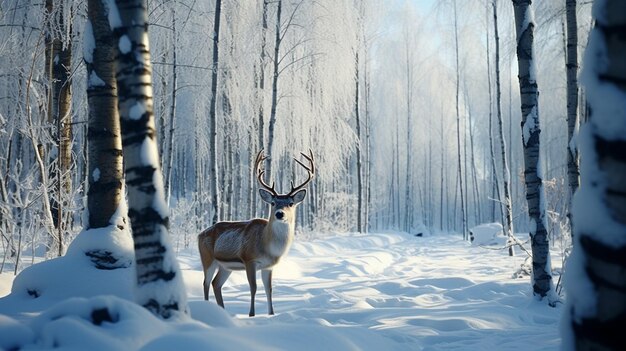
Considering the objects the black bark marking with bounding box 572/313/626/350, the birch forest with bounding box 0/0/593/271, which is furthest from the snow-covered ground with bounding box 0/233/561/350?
the black bark marking with bounding box 572/313/626/350

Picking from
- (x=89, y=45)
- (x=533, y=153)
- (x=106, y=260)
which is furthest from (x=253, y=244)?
(x=533, y=153)

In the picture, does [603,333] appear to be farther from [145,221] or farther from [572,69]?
[572,69]

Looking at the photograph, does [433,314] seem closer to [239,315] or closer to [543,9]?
[239,315]

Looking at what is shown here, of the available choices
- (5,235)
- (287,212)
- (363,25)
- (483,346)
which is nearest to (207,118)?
(363,25)

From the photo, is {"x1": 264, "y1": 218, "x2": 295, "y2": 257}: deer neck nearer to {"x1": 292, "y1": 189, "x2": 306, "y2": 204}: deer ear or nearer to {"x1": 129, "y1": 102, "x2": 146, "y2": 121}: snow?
{"x1": 292, "y1": 189, "x2": 306, "y2": 204}: deer ear

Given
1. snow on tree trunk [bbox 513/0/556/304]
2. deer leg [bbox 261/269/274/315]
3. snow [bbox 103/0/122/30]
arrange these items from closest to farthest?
snow [bbox 103/0/122/30], deer leg [bbox 261/269/274/315], snow on tree trunk [bbox 513/0/556/304]

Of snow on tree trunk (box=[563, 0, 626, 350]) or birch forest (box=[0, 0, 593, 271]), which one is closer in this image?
snow on tree trunk (box=[563, 0, 626, 350])

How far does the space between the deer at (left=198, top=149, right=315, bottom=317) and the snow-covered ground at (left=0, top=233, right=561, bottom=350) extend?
443mm

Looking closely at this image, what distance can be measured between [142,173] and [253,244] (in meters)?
3.44

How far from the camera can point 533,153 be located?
5.94 meters

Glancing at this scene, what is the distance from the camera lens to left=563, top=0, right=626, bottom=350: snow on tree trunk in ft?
3.77

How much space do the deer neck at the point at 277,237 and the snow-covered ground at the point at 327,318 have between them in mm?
771

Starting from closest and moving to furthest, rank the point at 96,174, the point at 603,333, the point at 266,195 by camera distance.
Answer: the point at 603,333 → the point at 96,174 → the point at 266,195

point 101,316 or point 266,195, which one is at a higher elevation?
point 266,195
